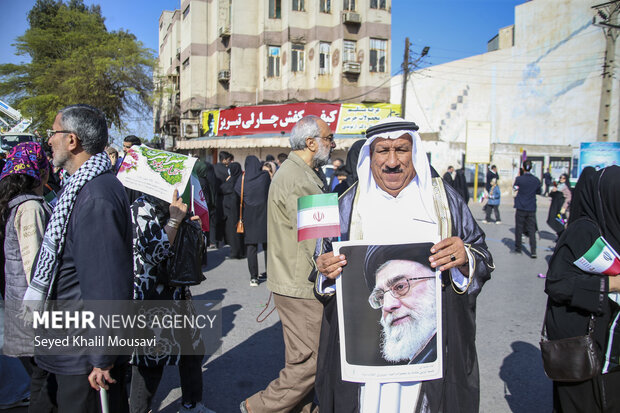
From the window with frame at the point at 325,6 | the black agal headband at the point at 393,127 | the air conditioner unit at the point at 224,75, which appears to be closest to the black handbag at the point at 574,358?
the black agal headband at the point at 393,127

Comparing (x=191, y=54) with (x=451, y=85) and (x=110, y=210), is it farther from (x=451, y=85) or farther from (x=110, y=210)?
(x=110, y=210)

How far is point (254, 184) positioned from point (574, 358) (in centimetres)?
573

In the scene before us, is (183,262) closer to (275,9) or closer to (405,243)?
(405,243)

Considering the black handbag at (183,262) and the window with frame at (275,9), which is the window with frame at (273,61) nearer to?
the window with frame at (275,9)

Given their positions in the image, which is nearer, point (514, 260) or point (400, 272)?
point (400, 272)

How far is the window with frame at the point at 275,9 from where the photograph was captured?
24.6 m

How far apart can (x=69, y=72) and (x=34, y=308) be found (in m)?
31.0

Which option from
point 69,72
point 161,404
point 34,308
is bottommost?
point 161,404

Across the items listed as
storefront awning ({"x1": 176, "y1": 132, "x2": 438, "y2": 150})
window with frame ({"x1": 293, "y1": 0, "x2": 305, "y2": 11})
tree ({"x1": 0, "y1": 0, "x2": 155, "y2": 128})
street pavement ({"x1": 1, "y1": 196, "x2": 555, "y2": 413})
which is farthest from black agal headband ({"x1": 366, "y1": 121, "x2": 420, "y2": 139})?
tree ({"x1": 0, "y1": 0, "x2": 155, "y2": 128})

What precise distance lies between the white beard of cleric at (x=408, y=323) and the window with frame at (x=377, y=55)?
2395 cm

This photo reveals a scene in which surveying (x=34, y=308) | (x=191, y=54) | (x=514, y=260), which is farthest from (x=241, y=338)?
(x=191, y=54)

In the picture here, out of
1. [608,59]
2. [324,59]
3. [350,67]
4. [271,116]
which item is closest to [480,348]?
[608,59]

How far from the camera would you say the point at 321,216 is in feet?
5.68

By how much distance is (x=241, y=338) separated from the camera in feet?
15.4
